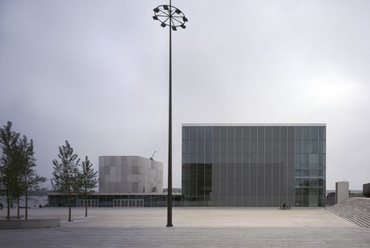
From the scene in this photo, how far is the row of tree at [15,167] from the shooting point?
28.0 metres

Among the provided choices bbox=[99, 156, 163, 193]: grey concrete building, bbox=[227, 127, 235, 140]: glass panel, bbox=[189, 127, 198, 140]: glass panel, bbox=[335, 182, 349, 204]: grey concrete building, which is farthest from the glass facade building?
bbox=[99, 156, 163, 193]: grey concrete building

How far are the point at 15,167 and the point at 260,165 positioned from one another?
41791 mm

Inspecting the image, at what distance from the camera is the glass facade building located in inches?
2478

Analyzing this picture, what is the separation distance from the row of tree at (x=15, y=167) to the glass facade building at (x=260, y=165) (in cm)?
3466

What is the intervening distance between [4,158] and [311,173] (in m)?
46.7

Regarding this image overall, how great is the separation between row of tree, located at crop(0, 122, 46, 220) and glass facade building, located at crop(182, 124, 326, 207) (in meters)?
34.7

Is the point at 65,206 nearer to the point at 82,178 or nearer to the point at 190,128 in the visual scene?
the point at 190,128

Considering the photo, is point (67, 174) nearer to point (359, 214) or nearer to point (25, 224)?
point (25, 224)

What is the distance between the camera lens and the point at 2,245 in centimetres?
1644

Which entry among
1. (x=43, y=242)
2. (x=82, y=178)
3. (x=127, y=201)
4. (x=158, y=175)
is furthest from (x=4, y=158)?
(x=158, y=175)

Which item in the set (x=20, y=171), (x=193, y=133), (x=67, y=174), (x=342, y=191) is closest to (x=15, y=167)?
(x=20, y=171)

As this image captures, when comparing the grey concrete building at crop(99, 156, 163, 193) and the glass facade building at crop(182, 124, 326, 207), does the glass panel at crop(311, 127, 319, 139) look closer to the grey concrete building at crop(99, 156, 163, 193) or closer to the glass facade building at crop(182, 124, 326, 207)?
the glass facade building at crop(182, 124, 326, 207)

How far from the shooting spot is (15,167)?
2802 centimetres

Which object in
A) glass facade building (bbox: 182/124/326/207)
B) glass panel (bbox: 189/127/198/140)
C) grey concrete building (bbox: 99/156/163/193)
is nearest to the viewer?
glass facade building (bbox: 182/124/326/207)
